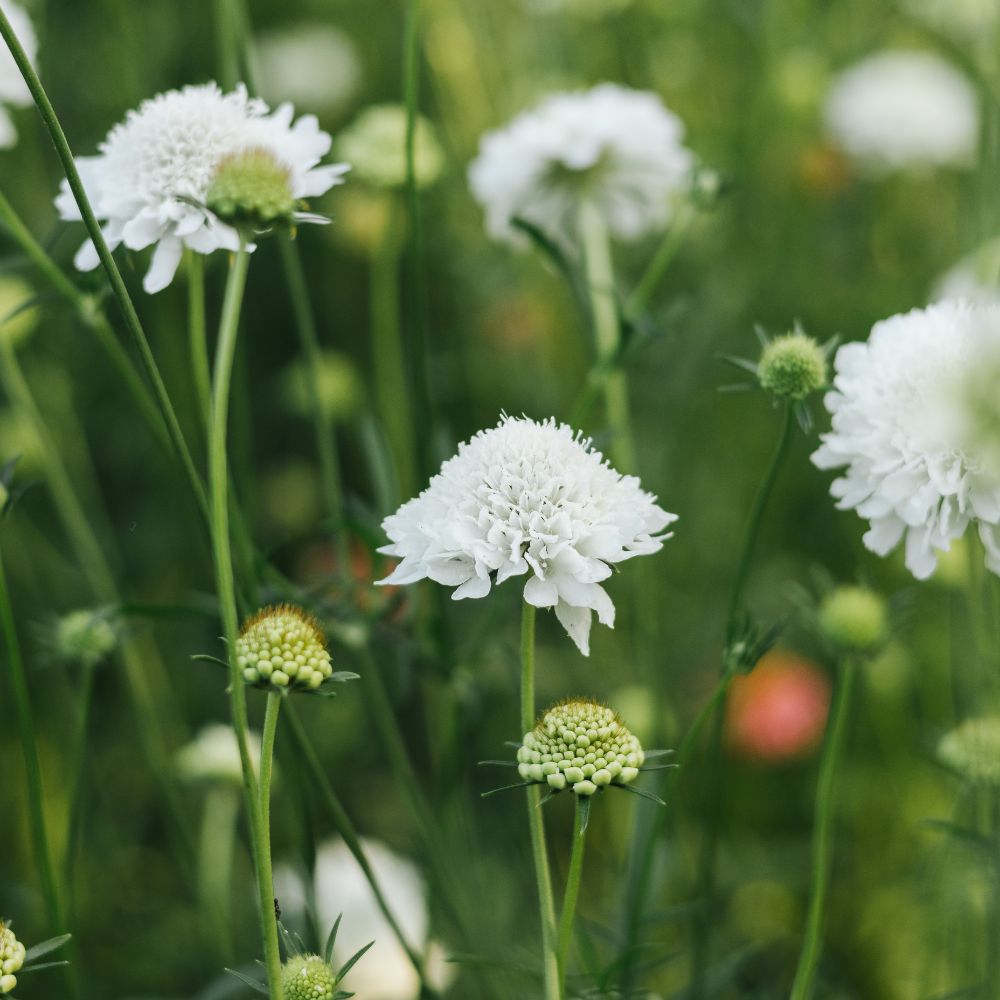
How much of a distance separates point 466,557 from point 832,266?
173 cm

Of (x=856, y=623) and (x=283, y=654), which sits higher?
(x=856, y=623)

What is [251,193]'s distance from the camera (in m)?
0.74

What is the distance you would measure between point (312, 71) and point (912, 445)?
1882 millimetres

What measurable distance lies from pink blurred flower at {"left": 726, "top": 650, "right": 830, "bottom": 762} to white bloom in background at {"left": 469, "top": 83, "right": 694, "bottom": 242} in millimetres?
690

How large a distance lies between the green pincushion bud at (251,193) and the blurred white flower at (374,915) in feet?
2.85

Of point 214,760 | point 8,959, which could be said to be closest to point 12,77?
point 214,760

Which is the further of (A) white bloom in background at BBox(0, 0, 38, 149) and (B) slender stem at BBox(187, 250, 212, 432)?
(A) white bloom in background at BBox(0, 0, 38, 149)

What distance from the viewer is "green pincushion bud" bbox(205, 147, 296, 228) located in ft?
2.41

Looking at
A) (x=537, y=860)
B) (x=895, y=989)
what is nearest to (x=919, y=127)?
(x=895, y=989)

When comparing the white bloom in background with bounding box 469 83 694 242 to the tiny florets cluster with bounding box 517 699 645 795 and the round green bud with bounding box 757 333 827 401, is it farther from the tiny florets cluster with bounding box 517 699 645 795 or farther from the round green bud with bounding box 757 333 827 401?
the tiny florets cluster with bounding box 517 699 645 795

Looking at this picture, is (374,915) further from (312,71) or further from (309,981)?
(312,71)

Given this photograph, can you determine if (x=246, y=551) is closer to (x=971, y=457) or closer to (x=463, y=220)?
(x=971, y=457)

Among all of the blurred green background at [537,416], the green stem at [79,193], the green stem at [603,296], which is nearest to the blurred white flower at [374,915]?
the blurred green background at [537,416]

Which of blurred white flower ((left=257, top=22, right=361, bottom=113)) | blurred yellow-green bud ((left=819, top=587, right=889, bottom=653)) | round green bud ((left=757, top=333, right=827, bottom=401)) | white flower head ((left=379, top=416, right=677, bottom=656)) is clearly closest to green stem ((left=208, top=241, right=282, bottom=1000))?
white flower head ((left=379, top=416, right=677, bottom=656))
